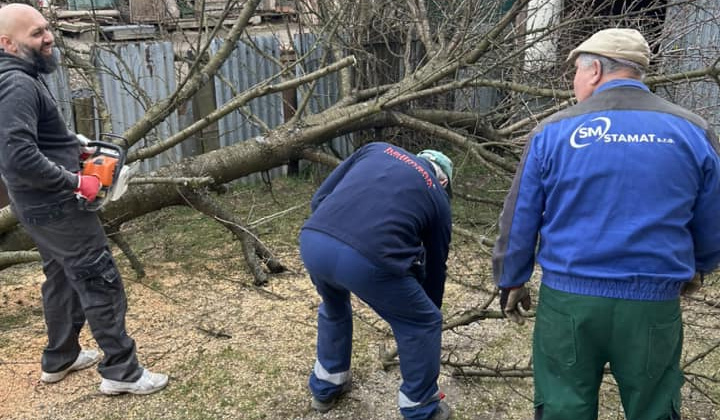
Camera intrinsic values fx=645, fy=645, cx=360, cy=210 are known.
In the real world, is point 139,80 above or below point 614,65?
below

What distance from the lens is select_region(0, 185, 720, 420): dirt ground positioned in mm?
3113

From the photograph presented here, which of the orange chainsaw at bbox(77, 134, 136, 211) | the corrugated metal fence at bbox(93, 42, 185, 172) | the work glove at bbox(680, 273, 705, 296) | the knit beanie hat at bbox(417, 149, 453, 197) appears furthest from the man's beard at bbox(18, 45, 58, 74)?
the corrugated metal fence at bbox(93, 42, 185, 172)

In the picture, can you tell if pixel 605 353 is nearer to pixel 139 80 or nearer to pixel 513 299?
pixel 513 299

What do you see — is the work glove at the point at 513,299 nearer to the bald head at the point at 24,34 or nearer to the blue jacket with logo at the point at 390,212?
the blue jacket with logo at the point at 390,212

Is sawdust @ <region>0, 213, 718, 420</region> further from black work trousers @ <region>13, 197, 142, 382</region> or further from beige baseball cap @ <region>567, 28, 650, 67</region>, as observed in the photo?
beige baseball cap @ <region>567, 28, 650, 67</region>

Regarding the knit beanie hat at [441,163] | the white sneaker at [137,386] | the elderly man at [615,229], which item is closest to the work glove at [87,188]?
the white sneaker at [137,386]

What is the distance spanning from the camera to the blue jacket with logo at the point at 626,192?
2.04 metres

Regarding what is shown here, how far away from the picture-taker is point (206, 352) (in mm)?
3617

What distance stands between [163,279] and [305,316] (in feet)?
4.04

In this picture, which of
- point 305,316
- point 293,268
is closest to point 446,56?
point 293,268

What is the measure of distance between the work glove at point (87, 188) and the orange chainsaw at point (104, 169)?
0.21 ft

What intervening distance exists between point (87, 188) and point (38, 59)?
592 mm

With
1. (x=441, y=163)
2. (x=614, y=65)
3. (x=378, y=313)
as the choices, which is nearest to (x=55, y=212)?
(x=378, y=313)

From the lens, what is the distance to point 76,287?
2988mm
